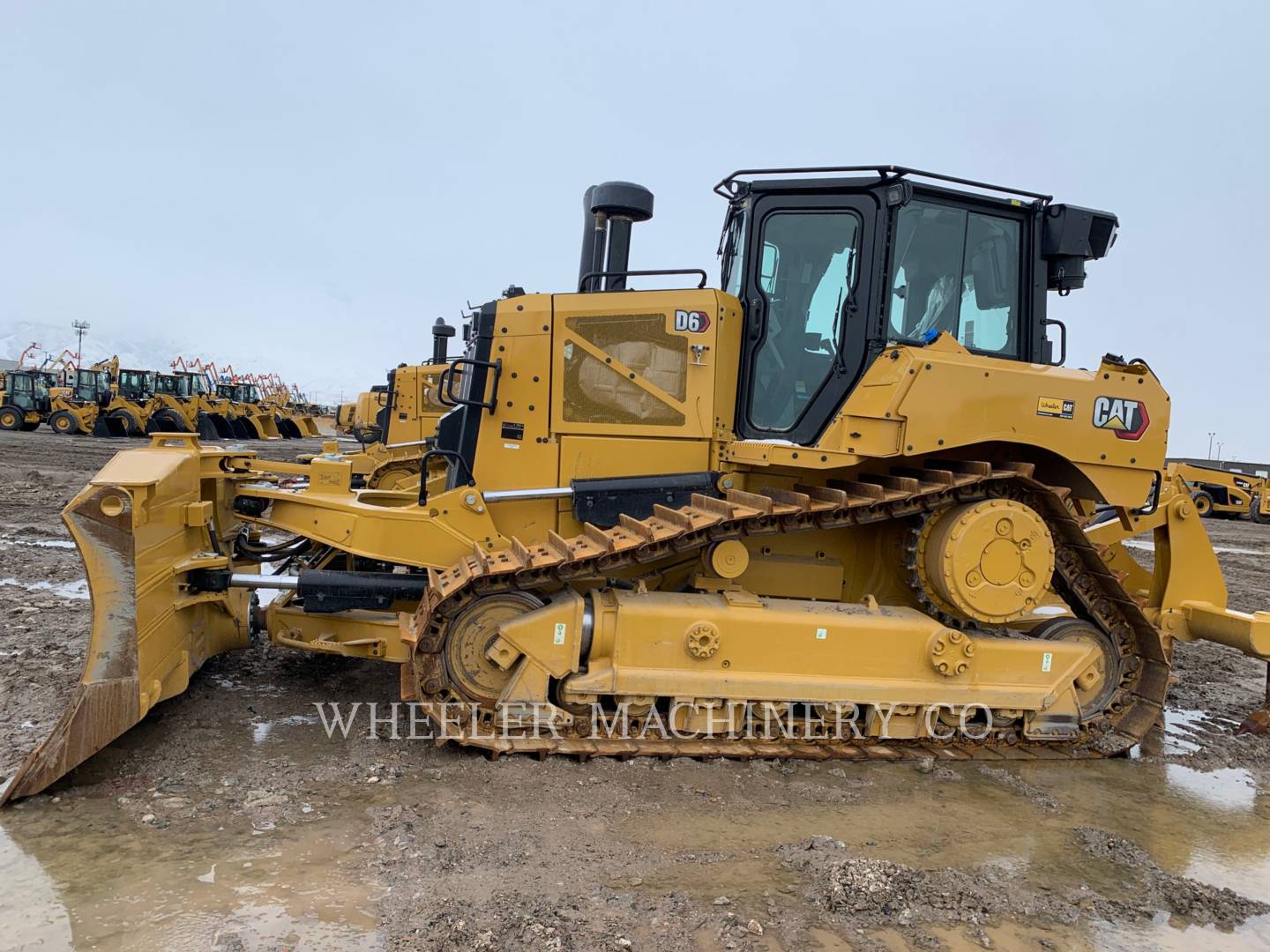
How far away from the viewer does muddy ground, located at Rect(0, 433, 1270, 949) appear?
10.2 feet

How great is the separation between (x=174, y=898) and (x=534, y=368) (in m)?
3.24

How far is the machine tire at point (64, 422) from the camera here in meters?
31.5

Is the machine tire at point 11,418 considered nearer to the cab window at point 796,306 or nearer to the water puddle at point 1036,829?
the cab window at point 796,306

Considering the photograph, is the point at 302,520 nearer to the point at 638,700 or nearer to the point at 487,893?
the point at 638,700

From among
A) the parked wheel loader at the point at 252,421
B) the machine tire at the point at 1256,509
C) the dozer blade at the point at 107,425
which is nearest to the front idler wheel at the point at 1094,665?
the machine tire at the point at 1256,509

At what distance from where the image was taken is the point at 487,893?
3.25 m

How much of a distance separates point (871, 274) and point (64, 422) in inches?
1368

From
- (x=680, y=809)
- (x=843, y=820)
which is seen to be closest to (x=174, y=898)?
(x=680, y=809)

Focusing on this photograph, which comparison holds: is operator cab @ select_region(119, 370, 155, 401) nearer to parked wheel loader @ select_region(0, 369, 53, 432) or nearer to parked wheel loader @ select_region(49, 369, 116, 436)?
parked wheel loader @ select_region(49, 369, 116, 436)

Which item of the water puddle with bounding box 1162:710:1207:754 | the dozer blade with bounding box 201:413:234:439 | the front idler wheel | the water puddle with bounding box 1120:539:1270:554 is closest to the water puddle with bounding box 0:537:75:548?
the front idler wheel

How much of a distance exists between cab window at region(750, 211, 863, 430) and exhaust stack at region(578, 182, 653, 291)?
41.3 inches

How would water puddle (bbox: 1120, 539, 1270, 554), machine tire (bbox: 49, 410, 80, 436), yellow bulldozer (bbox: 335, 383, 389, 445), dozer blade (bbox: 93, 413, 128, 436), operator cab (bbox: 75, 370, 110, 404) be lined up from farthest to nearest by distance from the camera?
operator cab (bbox: 75, 370, 110, 404) → dozer blade (bbox: 93, 413, 128, 436) → machine tire (bbox: 49, 410, 80, 436) → yellow bulldozer (bbox: 335, 383, 389, 445) → water puddle (bbox: 1120, 539, 1270, 554)

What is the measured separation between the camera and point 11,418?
32.9 meters

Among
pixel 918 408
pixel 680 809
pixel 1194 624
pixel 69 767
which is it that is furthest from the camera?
pixel 1194 624
